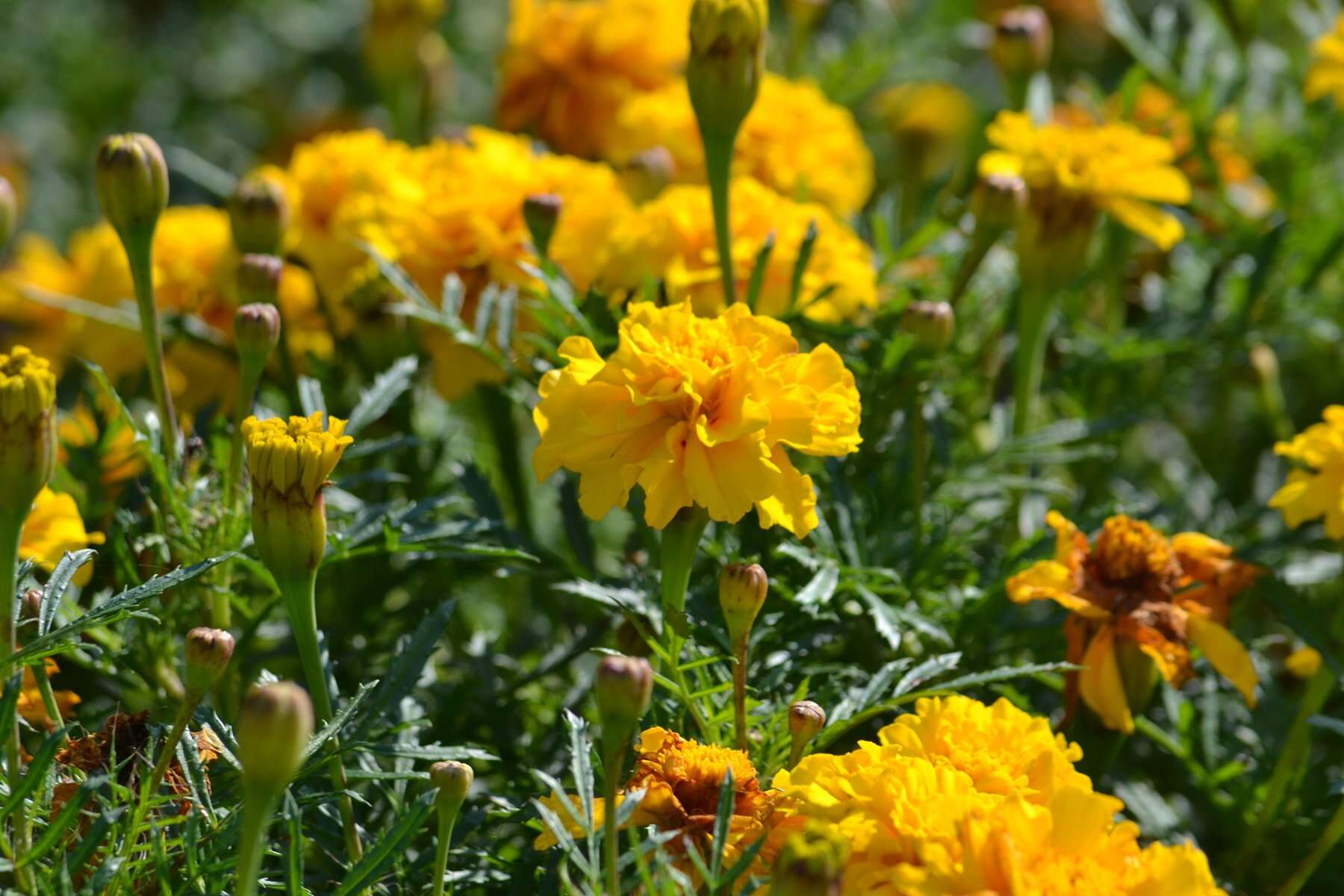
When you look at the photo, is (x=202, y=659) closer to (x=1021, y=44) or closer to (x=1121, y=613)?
(x=1121, y=613)

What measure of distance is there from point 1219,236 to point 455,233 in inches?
30.6

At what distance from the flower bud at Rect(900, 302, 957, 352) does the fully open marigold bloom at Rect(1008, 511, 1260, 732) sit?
14 centimetres

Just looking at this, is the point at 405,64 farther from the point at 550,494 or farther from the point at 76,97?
the point at 76,97

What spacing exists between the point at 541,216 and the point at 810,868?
2.09 ft

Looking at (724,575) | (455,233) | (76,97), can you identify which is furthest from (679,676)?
(76,97)

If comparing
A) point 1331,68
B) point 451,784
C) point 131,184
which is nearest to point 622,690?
point 451,784

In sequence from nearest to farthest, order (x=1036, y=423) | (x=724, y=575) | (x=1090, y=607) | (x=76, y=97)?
1. (x=724, y=575)
2. (x=1090, y=607)
3. (x=1036, y=423)
4. (x=76, y=97)

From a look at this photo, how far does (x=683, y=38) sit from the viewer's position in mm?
1632

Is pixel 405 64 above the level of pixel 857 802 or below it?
above

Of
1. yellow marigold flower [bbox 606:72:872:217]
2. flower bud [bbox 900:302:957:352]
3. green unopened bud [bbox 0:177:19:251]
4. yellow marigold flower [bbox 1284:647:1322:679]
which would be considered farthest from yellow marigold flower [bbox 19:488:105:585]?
yellow marigold flower [bbox 1284:647:1322:679]

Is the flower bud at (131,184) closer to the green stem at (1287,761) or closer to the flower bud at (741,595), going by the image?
the flower bud at (741,595)

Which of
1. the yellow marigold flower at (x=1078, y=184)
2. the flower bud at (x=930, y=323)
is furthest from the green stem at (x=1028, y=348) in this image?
the flower bud at (x=930, y=323)

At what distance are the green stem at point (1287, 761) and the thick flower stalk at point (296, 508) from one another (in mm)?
578

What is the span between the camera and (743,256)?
1159 millimetres
